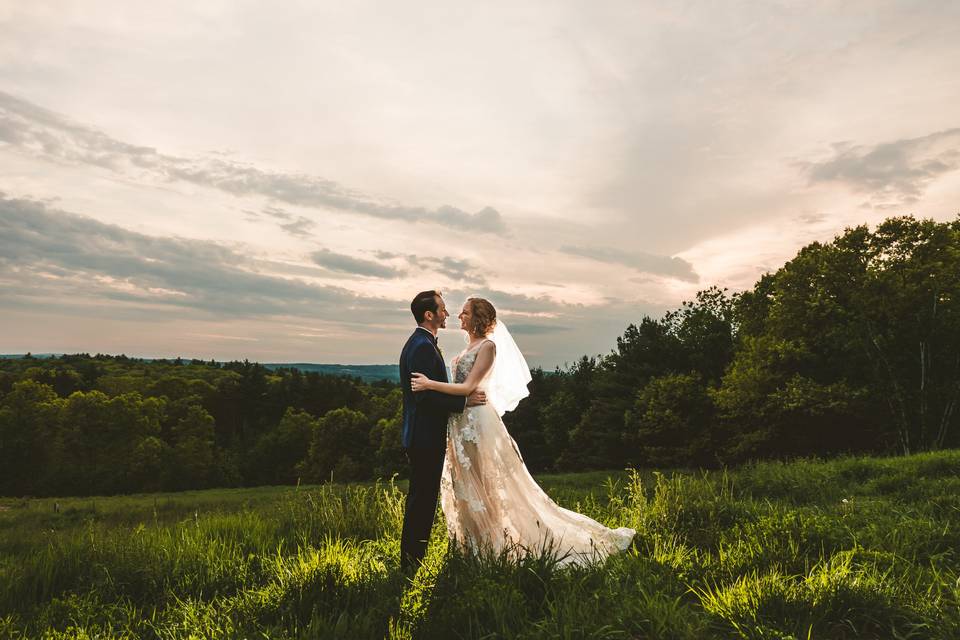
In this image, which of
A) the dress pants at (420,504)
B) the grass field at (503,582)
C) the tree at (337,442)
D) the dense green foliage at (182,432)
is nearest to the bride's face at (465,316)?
the dress pants at (420,504)

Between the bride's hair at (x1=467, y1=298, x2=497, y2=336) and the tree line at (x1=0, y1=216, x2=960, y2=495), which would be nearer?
the bride's hair at (x1=467, y1=298, x2=497, y2=336)

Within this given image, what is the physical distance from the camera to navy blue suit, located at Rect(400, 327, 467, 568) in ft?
18.3

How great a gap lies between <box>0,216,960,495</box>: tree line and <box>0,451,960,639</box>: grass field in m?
22.8

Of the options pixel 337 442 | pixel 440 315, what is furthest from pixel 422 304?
pixel 337 442

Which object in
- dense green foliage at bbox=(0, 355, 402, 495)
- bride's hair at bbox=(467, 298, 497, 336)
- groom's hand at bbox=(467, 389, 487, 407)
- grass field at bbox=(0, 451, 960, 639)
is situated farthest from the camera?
dense green foliage at bbox=(0, 355, 402, 495)

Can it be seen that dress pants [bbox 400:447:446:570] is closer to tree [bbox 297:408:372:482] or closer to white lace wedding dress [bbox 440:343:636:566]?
white lace wedding dress [bbox 440:343:636:566]

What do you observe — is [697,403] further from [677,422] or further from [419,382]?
[419,382]

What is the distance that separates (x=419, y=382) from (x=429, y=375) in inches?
8.2

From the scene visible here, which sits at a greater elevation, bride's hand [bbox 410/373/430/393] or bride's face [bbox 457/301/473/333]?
bride's face [bbox 457/301/473/333]

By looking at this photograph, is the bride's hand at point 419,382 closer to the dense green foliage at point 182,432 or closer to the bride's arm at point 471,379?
the bride's arm at point 471,379

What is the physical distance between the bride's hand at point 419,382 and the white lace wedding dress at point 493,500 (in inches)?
25.2

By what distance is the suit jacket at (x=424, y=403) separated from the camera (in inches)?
223

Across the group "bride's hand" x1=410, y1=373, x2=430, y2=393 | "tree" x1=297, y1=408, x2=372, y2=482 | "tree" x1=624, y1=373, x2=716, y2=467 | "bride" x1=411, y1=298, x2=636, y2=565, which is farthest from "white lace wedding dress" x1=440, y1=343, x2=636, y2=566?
"tree" x1=297, y1=408, x2=372, y2=482

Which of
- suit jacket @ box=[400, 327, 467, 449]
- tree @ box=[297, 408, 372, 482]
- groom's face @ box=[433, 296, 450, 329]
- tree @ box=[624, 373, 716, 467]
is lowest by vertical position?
tree @ box=[297, 408, 372, 482]
